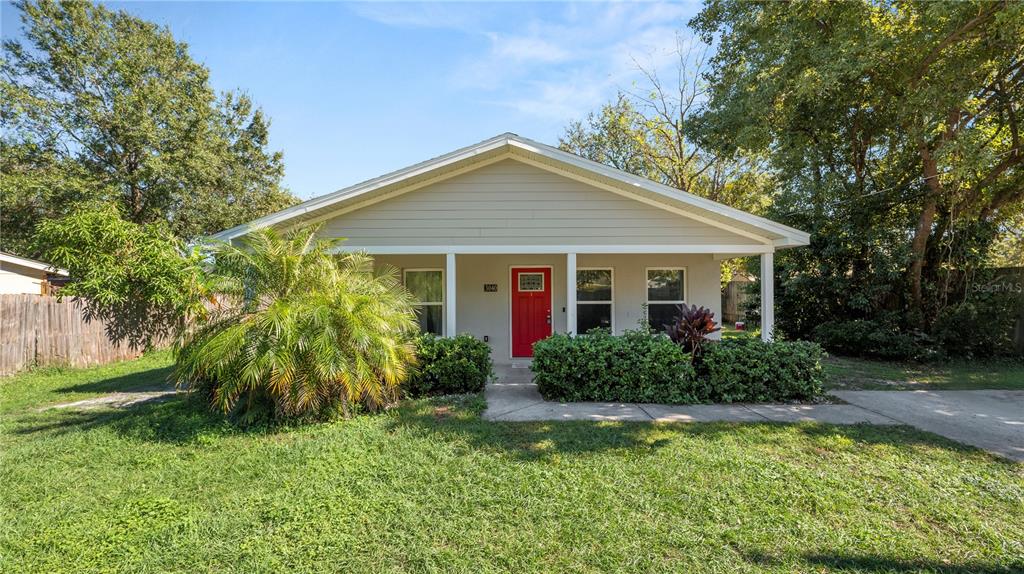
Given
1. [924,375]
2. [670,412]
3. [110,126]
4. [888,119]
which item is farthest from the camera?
[110,126]

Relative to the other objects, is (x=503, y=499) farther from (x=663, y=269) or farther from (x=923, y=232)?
(x=923, y=232)

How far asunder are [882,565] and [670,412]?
313cm

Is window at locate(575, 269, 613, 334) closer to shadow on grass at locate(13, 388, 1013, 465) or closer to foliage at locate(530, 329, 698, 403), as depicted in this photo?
foliage at locate(530, 329, 698, 403)

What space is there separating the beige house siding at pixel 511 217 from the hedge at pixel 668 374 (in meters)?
2.34

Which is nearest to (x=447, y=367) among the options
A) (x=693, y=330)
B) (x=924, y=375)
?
(x=693, y=330)

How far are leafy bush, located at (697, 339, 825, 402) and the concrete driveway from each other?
82 cm

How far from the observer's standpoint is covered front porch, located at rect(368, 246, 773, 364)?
31.6ft

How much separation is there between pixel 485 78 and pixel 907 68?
9144mm

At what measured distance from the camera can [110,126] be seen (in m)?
17.5

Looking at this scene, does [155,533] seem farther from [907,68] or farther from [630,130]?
[630,130]

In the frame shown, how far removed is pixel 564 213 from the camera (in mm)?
7941

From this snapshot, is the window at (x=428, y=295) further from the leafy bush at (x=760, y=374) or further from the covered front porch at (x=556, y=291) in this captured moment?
the leafy bush at (x=760, y=374)

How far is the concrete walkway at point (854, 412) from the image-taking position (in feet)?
17.2

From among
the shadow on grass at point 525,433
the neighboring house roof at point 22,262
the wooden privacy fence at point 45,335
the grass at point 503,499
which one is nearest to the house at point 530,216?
the shadow on grass at point 525,433
